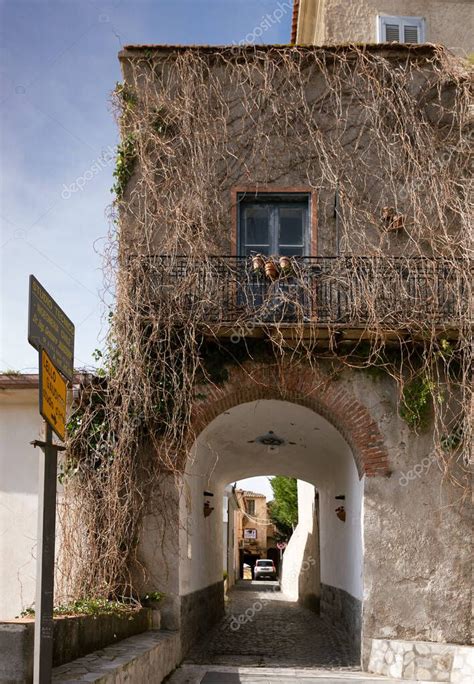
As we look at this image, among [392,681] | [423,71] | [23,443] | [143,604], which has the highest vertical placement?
[423,71]

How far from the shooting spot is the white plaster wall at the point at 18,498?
11.0 metres

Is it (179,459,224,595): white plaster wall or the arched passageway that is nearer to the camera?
(179,459,224,595): white plaster wall

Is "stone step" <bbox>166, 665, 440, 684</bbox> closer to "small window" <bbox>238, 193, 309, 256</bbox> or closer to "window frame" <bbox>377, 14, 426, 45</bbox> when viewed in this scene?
"small window" <bbox>238, 193, 309, 256</bbox>

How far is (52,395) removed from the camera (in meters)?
5.44

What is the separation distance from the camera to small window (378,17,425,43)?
47.2ft

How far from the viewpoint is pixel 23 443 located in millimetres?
11289

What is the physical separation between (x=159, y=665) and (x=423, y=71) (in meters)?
9.16

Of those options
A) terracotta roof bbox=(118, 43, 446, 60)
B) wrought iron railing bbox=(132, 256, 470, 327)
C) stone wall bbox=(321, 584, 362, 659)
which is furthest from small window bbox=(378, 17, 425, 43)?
stone wall bbox=(321, 584, 362, 659)

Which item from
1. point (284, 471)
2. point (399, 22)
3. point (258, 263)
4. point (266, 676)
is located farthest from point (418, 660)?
point (399, 22)

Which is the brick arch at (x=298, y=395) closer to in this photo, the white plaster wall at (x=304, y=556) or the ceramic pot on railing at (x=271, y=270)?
the ceramic pot on railing at (x=271, y=270)

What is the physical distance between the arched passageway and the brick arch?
0.41 m

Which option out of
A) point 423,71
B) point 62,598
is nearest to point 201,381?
point 62,598

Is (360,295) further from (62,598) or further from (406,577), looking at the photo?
(62,598)

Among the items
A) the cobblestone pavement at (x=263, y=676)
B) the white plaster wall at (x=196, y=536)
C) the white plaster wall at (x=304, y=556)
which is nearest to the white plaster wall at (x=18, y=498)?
the white plaster wall at (x=196, y=536)
